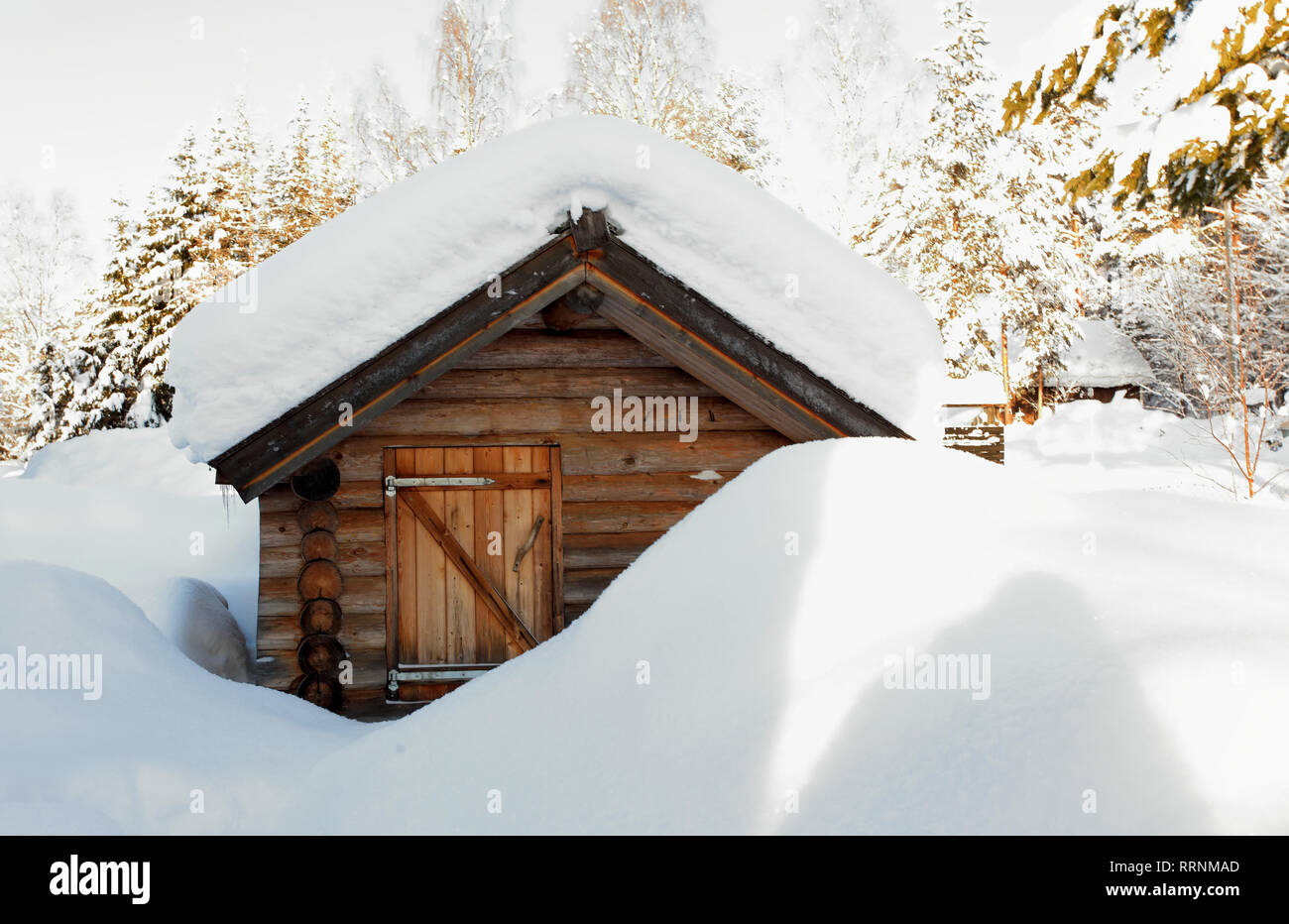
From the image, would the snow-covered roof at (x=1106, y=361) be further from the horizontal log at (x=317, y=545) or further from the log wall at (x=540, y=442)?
the horizontal log at (x=317, y=545)

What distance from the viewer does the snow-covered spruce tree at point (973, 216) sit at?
751 inches

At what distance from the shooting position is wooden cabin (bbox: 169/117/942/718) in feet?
12.7

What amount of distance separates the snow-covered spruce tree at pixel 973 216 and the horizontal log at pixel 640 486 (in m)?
16.3

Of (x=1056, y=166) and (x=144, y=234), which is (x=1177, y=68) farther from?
(x=144, y=234)

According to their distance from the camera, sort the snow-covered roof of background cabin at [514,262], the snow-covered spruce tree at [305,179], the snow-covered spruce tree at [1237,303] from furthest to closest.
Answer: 1. the snow-covered spruce tree at [305,179]
2. the snow-covered spruce tree at [1237,303]
3. the snow-covered roof of background cabin at [514,262]

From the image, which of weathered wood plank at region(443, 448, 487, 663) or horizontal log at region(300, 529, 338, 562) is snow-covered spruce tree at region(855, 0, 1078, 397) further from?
horizontal log at region(300, 529, 338, 562)

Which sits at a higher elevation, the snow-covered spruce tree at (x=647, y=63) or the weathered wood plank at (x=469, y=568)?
the snow-covered spruce tree at (x=647, y=63)

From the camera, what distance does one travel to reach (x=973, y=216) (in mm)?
19359

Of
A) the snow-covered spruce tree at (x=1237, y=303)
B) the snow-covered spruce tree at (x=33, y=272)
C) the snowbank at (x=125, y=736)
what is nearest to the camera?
the snowbank at (x=125, y=736)

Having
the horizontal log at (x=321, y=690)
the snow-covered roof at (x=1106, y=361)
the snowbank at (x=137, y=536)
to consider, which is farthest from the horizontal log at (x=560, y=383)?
the snow-covered roof at (x=1106, y=361)

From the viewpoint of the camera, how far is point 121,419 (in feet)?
71.3

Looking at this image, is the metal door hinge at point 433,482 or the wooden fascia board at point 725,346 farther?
the metal door hinge at point 433,482
